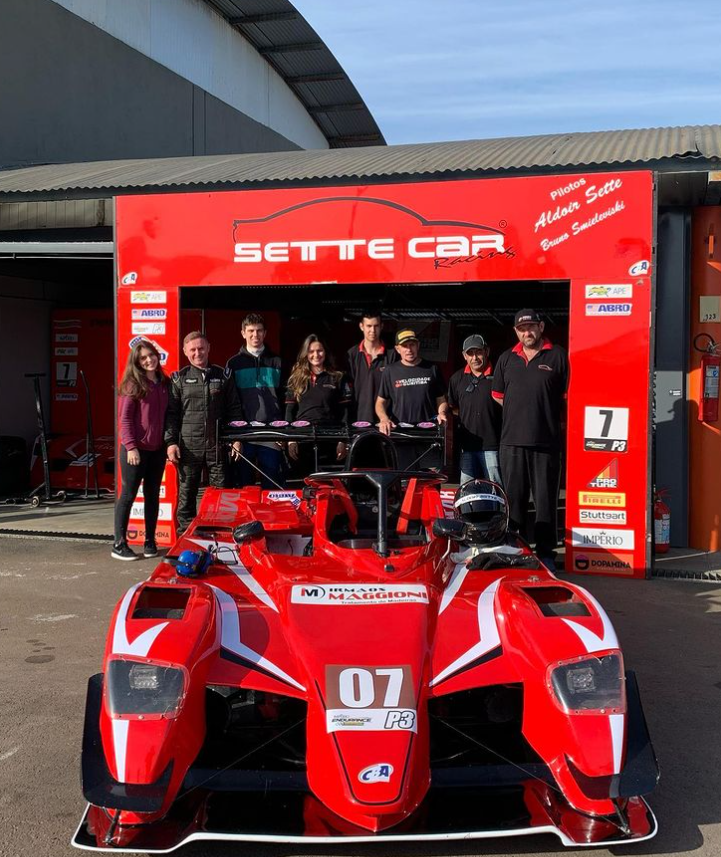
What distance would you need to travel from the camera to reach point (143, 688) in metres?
3.24

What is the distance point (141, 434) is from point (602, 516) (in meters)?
3.77

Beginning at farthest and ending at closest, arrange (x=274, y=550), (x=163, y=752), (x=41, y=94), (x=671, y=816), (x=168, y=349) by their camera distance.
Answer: (x=41, y=94)
(x=168, y=349)
(x=274, y=550)
(x=671, y=816)
(x=163, y=752)

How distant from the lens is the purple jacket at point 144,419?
7.71 meters

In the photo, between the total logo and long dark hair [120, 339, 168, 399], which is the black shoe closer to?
long dark hair [120, 339, 168, 399]

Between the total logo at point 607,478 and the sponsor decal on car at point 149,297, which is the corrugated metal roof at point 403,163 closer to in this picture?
the sponsor decal on car at point 149,297

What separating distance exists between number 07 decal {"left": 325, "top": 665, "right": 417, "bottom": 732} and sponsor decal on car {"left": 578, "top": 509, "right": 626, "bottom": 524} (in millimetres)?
4584

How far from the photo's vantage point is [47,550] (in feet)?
27.8

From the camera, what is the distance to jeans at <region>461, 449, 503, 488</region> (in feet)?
25.9

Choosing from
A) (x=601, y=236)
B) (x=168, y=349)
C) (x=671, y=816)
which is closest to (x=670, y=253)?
(x=601, y=236)

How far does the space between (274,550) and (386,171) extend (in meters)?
4.35

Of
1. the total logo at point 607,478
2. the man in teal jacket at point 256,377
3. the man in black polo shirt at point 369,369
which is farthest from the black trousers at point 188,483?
the total logo at point 607,478

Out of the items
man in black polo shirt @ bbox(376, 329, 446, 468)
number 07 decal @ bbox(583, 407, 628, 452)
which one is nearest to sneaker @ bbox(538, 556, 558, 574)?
number 07 decal @ bbox(583, 407, 628, 452)

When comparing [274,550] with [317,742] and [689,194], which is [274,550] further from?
[689,194]

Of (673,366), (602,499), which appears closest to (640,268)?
(673,366)
